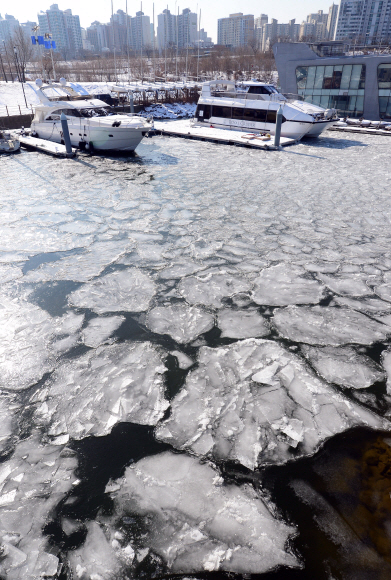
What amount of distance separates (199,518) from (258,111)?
18.3 meters

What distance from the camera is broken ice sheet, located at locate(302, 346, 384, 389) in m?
3.37

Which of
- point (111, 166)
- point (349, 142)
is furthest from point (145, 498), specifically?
point (349, 142)

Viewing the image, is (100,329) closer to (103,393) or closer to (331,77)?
(103,393)

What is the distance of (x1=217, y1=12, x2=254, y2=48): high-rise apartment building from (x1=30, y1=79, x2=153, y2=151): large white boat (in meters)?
141

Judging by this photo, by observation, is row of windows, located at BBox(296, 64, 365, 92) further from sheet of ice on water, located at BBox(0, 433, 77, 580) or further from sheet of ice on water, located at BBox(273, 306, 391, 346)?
sheet of ice on water, located at BBox(0, 433, 77, 580)

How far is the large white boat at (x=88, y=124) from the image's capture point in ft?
41.3

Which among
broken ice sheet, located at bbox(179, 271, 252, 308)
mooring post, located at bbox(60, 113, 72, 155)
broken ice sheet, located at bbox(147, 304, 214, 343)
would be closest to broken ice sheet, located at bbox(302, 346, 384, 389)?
broken ice sheet, located at bbox(147, 304, 214, 343)

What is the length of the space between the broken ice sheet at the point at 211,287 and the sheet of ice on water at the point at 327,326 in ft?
2.48

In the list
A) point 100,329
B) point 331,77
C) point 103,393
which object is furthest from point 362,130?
point 103,393

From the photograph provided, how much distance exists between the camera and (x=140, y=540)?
2.18 meters

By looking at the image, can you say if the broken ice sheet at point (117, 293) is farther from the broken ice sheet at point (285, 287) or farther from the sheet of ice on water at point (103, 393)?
the broken ice sheet at point (285, 287)

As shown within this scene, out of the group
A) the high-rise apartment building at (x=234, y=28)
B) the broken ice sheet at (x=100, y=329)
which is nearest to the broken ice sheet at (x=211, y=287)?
the broken ice sheet at (x=100, y=329)

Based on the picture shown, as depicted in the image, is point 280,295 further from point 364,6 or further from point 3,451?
point 364,6

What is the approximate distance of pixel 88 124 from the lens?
1299cm
